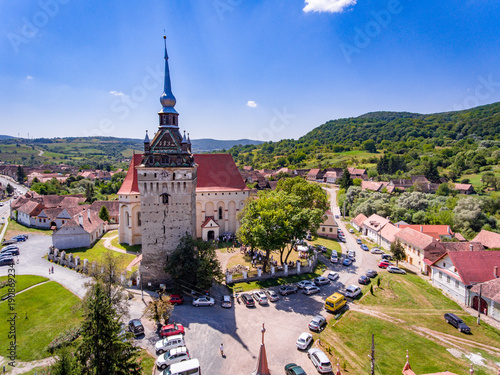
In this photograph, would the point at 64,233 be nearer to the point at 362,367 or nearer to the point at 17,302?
the point at 17,302

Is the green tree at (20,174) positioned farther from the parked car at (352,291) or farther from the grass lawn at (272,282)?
the parked car at (352,291)

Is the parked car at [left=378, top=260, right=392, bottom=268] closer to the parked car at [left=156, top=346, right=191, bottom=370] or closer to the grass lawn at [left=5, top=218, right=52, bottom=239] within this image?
the parked car at [left=156, top=346, right=191, bottom=370]

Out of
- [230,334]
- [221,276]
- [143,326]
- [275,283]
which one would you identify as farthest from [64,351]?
[275,283]

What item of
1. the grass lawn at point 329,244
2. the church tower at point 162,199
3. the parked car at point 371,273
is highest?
the church tower at point 162,199

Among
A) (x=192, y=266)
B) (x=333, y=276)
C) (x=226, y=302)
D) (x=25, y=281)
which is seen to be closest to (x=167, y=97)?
(x=192, y=266)

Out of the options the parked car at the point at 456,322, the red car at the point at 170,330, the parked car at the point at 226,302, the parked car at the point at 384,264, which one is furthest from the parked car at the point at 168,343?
the parked car at the point at 384,264

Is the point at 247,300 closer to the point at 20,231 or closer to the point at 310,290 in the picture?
the point at 310,290
